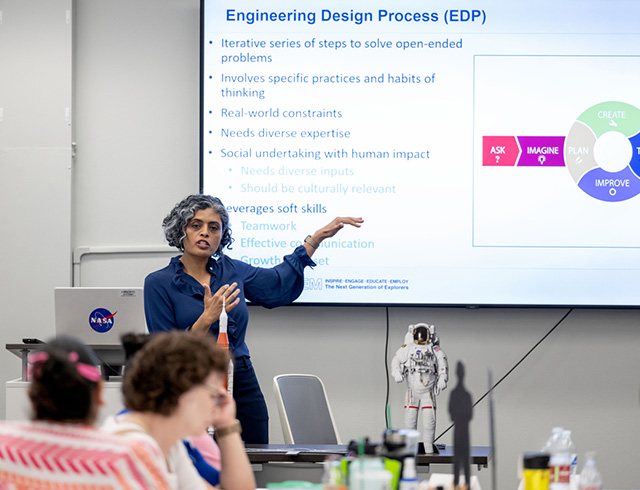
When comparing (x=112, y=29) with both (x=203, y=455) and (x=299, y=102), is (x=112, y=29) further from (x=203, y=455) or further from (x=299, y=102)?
(x=203, y=455)

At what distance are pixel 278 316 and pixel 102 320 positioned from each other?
105 centimetres

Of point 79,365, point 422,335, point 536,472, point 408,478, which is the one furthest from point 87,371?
point 422,335

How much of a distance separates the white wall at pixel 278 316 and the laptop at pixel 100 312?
2.63ft

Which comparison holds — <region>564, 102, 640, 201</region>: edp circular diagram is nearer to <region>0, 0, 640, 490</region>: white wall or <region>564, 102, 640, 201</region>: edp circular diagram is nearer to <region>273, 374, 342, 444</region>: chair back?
<region>0, 0, 640, 490</region>: white wall

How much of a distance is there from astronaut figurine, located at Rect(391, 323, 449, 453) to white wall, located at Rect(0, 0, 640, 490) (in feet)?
4.00

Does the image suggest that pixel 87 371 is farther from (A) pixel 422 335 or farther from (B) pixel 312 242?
(B) pixel 312 242

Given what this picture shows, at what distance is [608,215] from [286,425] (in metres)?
1.96

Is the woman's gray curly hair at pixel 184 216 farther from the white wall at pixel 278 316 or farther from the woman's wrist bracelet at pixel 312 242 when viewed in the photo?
the white wall at pixel 278 316

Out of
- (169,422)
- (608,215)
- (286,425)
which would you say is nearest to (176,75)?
(286,425)

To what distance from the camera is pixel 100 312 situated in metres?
3.33

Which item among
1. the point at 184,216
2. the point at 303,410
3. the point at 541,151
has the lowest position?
the point at 303,410

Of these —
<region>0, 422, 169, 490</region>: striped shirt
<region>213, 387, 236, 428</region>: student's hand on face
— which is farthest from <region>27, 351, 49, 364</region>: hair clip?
<region>213, 387, 236, 428</region>: student's hand on face

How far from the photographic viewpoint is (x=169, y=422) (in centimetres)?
161

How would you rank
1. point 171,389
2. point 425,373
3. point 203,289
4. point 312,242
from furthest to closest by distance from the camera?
point 312,242 → point 203,289 → point 425,373 → point 171,389
